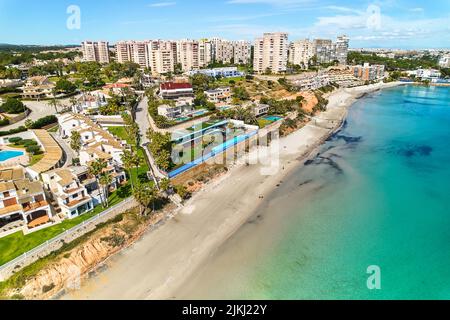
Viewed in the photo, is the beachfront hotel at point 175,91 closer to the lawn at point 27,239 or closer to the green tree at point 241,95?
the green tree at point 241,95

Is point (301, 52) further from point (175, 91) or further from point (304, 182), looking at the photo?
point (304, 182)

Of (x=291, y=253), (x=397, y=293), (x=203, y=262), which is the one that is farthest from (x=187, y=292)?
(x=397, y=293)

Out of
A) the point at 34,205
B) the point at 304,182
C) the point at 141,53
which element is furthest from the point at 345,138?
the point at 141,53

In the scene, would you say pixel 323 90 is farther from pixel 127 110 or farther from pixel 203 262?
pixel 203 262

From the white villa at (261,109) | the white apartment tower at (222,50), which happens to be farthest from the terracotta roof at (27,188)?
the white apartment tower at (222,50)

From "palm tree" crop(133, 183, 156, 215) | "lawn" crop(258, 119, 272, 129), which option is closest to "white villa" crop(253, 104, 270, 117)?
"lawn" crop(258, 119, 272, 129)

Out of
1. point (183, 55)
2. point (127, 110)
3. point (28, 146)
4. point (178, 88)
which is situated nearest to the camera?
point (28, 146)
